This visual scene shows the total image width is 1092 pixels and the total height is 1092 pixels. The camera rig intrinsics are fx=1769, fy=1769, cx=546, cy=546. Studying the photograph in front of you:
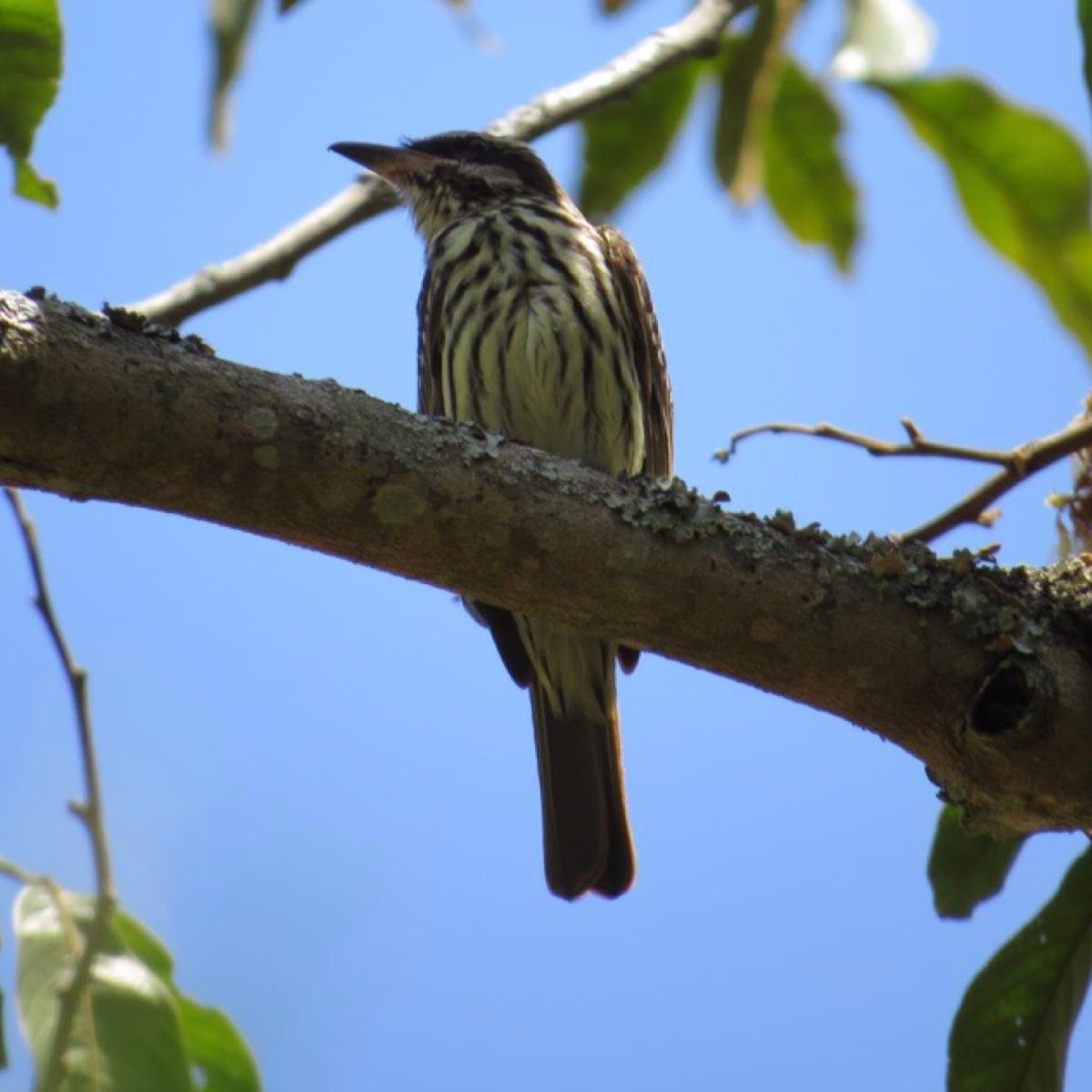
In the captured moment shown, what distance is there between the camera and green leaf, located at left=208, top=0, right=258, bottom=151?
2.26 metres

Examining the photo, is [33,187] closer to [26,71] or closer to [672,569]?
[26,71]

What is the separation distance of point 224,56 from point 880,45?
1.34m

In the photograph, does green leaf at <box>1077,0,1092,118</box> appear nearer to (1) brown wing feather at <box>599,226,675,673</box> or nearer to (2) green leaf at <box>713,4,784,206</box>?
(2) green leaf at <box>713,4,784,206</box>

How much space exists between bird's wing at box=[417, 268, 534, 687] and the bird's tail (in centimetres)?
5

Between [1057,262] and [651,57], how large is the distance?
35.2 inches

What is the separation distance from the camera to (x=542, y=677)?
4219 mm

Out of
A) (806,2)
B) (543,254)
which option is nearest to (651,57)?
(806,2)

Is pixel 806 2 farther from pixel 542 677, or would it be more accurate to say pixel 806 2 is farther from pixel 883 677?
pixel 542 677

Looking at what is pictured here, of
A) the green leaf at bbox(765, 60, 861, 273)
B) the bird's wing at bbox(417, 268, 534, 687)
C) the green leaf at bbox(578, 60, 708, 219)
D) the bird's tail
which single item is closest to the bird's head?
the bird's wing at bbox(417, 268, 534, 687)

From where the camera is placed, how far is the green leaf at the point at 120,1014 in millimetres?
2016

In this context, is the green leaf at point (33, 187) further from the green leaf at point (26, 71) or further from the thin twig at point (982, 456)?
the thin twig at point (982, 456)

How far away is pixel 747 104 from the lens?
2.96 meters

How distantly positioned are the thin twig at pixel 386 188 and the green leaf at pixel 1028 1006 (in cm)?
168

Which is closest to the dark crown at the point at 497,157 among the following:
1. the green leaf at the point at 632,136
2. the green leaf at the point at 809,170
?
the green leaf at the point at 632,136
